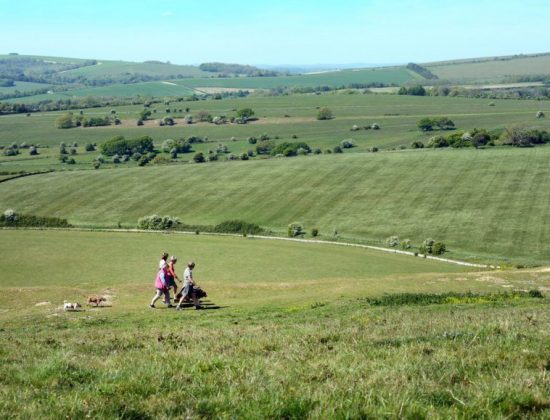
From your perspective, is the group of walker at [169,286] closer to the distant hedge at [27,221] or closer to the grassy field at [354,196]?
the grassy field at [354,196]

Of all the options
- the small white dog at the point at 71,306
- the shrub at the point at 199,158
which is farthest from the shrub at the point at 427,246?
the shrub at the point at 199,158

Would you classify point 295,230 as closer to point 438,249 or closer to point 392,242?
point 392,242

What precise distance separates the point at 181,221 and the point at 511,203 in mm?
44042

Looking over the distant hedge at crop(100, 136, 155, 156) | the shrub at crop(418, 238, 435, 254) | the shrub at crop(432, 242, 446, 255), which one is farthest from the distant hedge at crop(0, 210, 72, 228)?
the distant hedge at crop(100, 136, 155, 156)

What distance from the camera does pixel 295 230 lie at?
77.6 m

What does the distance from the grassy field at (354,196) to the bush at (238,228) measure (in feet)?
13.9

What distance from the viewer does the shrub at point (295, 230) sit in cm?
7700

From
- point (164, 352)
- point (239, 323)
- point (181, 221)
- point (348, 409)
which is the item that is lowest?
point (181, 221)

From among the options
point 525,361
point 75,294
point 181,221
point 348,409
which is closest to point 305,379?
point 348,409

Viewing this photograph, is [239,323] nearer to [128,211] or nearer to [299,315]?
[299,315]

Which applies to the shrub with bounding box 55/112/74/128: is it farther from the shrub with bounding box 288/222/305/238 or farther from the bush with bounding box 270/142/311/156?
the shrub with bounding box 288/222/305/238

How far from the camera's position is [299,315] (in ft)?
77.1

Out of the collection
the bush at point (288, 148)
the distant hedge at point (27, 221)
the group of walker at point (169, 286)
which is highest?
the bush at point (288, 148)

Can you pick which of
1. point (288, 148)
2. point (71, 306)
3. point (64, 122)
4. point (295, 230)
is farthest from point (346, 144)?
point (71, 306)
